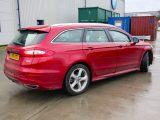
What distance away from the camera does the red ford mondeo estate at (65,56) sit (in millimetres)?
4273

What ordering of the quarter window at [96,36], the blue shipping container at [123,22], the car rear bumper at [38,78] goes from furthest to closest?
the blue shipping container at [123,22], the quarter window at [96,36], the car rear bumper at [38,78]

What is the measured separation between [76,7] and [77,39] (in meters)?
19.5

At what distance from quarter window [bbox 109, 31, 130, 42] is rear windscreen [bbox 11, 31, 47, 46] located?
196cm

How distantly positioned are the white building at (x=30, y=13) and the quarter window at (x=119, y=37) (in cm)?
1097

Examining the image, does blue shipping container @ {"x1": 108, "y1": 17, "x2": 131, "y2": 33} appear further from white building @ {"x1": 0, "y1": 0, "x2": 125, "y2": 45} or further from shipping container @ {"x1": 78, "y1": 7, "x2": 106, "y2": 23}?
white building @ {"x1": 0, "y1": 0, "x2": 125, "y2": 45}

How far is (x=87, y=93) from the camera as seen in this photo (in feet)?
16.4

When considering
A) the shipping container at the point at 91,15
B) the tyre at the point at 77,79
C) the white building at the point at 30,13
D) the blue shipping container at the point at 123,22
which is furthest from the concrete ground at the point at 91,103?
the blue shipping container at the point at 123,22

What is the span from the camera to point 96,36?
17.4 ft

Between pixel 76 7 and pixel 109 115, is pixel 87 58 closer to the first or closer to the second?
pixel 109 115

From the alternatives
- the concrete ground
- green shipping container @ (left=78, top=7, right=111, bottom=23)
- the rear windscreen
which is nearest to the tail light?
the rear windscreen

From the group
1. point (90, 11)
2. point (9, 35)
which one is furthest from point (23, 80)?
point (90, 11)

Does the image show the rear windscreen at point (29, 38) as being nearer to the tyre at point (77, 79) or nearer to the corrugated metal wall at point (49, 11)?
the tyre at point (77, 79)

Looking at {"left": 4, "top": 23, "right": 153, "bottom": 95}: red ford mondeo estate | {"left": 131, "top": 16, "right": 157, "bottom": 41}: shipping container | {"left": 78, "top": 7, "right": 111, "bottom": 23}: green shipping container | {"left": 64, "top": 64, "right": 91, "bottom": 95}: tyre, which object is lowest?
{"left": 64, "top": 64, "right": 91, "bottom": 95}: tyre

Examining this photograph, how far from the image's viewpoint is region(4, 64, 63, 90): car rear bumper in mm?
4242
